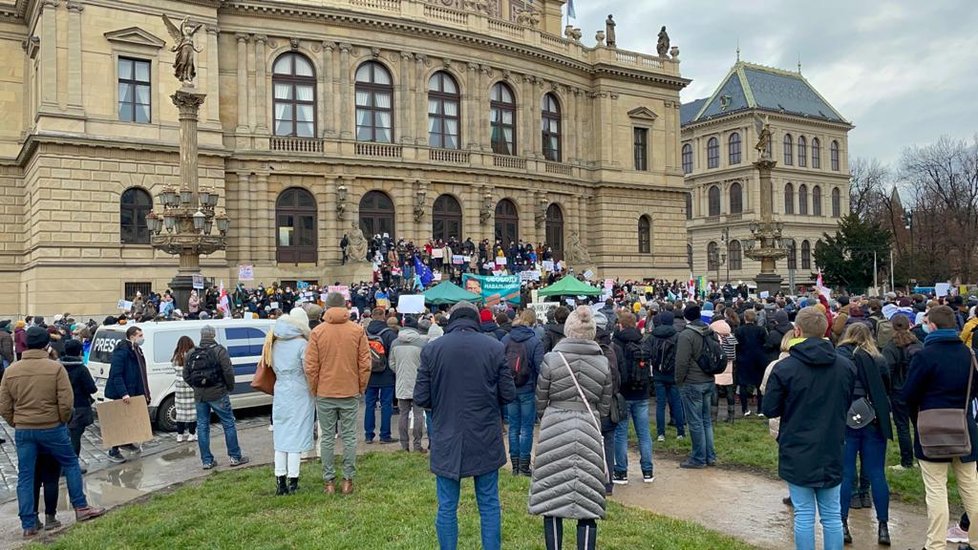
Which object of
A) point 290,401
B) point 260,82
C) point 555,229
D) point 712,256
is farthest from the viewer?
point 712,256

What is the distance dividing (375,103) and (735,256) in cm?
4840

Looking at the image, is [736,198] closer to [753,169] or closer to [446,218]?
[753,169]

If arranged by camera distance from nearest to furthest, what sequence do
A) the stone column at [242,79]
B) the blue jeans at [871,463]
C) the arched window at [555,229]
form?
the blue jeans at [871,463] → the stone column at [242,79] → the arched window at [555,229]

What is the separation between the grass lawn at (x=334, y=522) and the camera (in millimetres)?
7344

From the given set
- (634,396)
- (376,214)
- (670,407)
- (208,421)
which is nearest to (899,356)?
(634,396)

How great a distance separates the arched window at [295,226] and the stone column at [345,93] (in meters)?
3.74

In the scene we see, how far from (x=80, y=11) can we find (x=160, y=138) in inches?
233

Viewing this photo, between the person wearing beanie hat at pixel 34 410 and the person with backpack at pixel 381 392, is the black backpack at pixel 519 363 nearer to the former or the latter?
the person with backpack at pixel 381 392

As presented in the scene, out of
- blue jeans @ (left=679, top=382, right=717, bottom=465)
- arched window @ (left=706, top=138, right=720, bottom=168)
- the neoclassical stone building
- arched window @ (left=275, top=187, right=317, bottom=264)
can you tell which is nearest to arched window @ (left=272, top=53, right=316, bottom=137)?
the neoclassical stone building

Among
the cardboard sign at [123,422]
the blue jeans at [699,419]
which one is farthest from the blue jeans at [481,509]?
the cardboard sign at [123,422]

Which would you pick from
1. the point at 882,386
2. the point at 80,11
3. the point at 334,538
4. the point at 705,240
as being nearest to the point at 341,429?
the point at 334,538

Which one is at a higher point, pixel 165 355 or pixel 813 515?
pixel 165 355

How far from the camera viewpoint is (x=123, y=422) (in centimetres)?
1116

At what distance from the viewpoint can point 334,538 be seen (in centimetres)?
746
